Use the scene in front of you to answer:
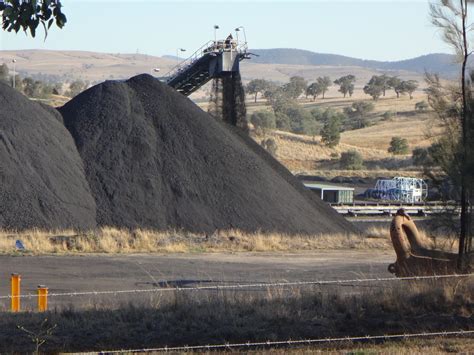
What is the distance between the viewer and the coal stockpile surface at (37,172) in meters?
30.7

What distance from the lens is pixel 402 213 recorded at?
19797 millimetres

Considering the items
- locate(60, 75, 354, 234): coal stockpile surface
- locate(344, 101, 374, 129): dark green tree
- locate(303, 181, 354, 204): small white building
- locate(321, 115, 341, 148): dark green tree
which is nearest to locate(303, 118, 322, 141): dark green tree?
locate(344, 101, 374, 129): dark green tree

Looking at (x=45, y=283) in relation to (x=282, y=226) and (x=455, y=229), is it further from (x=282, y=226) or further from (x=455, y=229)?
(x=282, y=226)

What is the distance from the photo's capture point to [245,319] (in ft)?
43.0

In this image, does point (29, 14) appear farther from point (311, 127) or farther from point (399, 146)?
point (311, 127)

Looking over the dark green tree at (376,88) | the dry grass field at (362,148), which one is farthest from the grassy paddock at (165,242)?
the dark green tree at (376,88)

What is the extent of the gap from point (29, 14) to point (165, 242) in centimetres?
2164

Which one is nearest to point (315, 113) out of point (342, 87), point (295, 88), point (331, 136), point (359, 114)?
point (359, 114)

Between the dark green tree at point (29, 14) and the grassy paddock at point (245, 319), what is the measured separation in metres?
5.12

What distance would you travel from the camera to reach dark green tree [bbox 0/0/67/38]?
7820mm

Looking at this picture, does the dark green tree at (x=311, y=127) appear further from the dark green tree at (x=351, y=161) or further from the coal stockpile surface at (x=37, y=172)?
the coal stockpile surface at (x=37, y=172)

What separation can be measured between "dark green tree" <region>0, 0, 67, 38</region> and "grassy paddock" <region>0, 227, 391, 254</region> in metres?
19.6

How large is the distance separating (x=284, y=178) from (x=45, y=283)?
17.8 metres

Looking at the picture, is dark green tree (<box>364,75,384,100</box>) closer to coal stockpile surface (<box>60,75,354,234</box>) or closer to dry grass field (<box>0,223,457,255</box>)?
coal stockpile surface (<box>60,75,354,234</box>)
